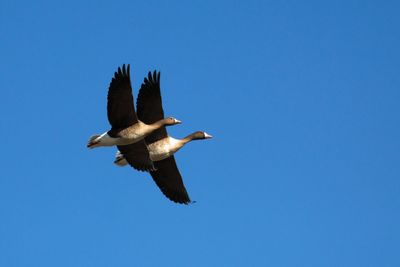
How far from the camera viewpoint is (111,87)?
117ft

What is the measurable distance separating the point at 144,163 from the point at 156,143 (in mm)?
2389

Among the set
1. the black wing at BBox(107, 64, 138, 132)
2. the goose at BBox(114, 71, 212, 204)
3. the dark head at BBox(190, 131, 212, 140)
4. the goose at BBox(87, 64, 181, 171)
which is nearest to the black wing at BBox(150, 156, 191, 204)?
the goose at BBox(114, 71, 212, 204)

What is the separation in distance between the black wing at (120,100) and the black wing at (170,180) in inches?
153

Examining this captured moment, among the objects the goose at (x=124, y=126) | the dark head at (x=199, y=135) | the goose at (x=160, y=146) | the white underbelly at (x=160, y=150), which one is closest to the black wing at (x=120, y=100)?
the goose at (x=124, y=126)

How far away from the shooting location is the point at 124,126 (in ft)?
120

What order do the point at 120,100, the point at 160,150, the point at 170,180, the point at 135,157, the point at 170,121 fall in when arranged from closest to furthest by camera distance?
1. the point at 120,100
2. the point at 135,157
3. the point at 170,121
4. the point at 160,150
5. the point at 170,180

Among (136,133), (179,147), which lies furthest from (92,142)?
(179,147)

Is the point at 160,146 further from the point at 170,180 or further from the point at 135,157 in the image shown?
the point at 135,157

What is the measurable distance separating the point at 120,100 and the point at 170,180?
17.2 ft

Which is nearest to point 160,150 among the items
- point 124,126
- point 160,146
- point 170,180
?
point 160,146

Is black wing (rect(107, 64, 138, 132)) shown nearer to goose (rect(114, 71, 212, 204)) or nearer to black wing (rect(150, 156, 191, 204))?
goose (rect(114, 71, 212, 204))

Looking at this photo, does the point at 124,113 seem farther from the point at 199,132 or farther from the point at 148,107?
the point at 199,132

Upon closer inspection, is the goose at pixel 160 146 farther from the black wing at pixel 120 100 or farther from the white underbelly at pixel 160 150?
the black wing at pixel 120 100

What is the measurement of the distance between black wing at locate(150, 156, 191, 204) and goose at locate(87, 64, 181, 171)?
265cm
